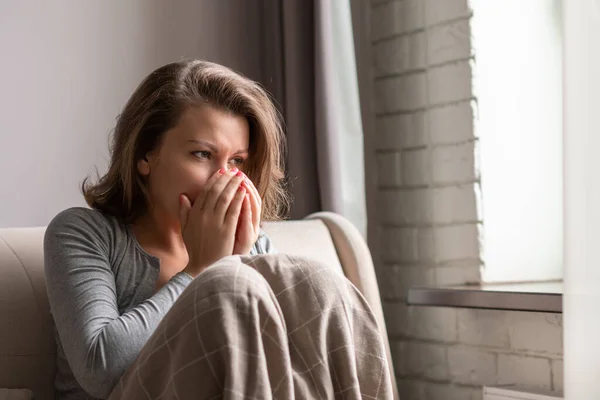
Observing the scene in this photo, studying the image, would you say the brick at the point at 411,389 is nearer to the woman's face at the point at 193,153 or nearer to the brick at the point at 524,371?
the brick at the point at 524,371

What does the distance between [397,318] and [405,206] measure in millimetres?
322

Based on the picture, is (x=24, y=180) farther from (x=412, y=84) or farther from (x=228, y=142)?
(x=412, y=84)

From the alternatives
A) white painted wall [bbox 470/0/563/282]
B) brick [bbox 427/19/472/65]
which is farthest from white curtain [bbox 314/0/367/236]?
white painted wall [bbox 470/0/563/282]

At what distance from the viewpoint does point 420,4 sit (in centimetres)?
246

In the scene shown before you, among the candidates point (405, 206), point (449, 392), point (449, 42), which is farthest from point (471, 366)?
point (449, 42)

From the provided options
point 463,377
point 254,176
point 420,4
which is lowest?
point 463,377

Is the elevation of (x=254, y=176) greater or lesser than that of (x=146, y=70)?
lesser

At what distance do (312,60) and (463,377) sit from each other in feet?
3.08

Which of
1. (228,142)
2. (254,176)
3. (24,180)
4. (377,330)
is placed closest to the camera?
(377,330)

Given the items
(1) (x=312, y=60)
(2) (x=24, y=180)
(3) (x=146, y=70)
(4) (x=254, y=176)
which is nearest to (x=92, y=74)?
(3) (x=146, y=70)

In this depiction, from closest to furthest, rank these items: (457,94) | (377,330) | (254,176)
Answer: (377,330)
(254,176)
(457,94)

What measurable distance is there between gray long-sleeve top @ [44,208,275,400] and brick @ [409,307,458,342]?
1.00 meters

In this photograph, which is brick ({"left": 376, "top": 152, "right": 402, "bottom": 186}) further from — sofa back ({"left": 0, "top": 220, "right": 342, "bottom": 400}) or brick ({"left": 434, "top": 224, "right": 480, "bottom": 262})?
sofa back ({"left": 0, "top": 220, "right": 342, "bottom": 400})

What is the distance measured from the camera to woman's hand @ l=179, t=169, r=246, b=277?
1.59 metres
